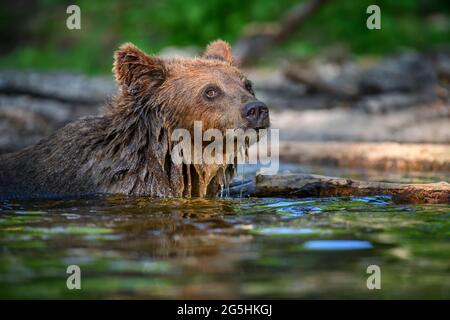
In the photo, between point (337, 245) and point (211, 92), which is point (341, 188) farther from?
point (337, 245)

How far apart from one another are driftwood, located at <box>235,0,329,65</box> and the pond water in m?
10.1

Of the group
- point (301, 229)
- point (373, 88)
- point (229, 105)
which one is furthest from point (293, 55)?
point (301, 229)

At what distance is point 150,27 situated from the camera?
2000 cm

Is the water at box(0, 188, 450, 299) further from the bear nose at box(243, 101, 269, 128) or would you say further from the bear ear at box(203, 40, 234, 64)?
the bear ear at box(203, 40, 234, 64)

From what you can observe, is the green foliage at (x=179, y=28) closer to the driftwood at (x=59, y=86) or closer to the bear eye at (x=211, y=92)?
the driftwood at (x=59, y=86)

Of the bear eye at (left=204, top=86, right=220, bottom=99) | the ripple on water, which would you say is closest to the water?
the ripple on water

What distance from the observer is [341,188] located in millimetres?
7031

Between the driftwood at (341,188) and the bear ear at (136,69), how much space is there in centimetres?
123

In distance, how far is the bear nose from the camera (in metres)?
6.86

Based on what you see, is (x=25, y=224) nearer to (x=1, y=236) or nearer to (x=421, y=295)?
(x=1, y=236)

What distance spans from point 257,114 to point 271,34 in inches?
418

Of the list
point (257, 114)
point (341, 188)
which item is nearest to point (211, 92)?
point (257, 114)

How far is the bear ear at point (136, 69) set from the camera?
7270 millimetres

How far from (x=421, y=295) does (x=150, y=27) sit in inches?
650
